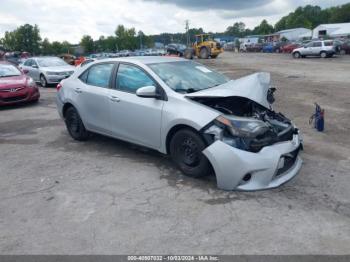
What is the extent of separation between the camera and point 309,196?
4.17m

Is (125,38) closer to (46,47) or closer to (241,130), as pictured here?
(46,47)

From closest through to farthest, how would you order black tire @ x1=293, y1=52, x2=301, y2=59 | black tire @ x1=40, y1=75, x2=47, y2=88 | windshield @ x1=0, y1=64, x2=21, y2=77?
windshield @ x1=0, y1=64, x2=21, y2=77 < black tire @ x1=40, y1=75, x2=47, y2=88 < black tire @ x1=293, y1=52, x2=301, y2=59

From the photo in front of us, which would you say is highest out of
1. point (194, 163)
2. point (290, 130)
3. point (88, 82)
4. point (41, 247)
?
point (88, 82)

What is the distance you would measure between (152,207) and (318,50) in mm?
34192

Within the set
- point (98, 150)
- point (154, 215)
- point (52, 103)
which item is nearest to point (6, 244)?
point (154, 215)

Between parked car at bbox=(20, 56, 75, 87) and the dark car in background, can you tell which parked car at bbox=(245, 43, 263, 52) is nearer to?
the dark car in background

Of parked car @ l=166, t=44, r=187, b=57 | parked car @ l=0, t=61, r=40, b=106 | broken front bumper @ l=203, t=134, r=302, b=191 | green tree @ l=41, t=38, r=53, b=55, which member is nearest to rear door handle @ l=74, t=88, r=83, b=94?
broken front bumper @ l=203, t=134, r=302, b=191

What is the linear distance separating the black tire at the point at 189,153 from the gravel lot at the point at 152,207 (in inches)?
6.1

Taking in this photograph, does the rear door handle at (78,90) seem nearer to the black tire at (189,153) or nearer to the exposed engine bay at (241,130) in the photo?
the black tire at (189,153)

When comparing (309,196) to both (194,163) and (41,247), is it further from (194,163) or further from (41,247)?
(41,247)

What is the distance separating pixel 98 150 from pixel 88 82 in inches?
47.7

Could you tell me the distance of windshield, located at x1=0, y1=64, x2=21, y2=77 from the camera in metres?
11.8

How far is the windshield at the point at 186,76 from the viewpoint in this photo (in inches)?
201

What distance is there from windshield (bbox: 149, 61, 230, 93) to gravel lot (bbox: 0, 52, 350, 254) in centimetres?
122
